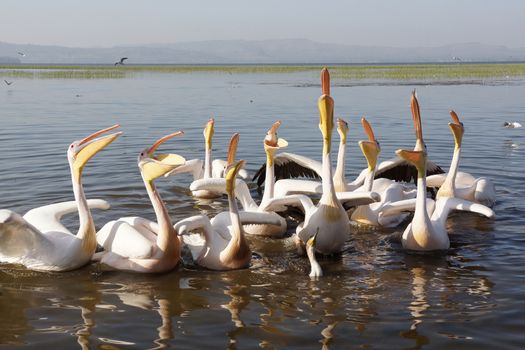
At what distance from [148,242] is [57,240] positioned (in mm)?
843

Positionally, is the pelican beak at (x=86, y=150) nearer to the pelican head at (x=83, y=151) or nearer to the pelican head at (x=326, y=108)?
the pelican head at (x=83, y=151)

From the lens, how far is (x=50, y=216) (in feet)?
21.4

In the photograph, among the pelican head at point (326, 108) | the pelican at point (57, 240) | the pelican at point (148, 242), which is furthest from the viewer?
the pelican head at point (326, 108)

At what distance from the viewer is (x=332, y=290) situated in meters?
5.66

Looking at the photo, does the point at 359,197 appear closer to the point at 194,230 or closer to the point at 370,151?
the point at 370,151

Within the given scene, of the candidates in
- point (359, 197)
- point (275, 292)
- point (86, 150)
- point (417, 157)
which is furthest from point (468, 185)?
point (86, 150)

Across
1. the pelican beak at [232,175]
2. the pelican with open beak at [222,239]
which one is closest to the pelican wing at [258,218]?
the pelican with open beak at [222,239]

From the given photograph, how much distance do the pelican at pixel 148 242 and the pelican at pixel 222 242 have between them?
163 mm

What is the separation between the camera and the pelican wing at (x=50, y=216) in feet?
20.7

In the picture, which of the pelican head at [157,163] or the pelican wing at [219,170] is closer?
the pelican head at [157,163]

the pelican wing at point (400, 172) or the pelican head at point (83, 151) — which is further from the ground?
the pelican head at point (83, 151)

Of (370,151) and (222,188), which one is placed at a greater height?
(370,151)

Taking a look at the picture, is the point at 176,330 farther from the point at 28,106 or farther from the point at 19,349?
the point at 28,106

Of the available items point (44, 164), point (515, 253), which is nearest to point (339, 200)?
point (515, 253)
